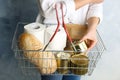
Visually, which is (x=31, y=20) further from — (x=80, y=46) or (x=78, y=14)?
(x=80, y=46)

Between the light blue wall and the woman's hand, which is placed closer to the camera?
the woman's hand

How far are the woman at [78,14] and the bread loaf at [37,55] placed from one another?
0.12 m

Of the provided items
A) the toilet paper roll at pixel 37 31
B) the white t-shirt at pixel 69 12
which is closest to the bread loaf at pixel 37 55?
the toilet paper roll at pixel 37 31

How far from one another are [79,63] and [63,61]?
0.06 m

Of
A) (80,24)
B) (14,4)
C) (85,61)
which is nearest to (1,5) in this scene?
(14,4)

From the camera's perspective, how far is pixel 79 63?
85cm

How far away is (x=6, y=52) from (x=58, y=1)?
0.60 meters

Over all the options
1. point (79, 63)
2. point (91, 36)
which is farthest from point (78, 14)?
point (79, 63)

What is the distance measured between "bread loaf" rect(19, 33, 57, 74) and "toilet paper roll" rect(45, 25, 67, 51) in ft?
0.13

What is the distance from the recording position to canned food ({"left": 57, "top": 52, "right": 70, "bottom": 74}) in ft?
2.70

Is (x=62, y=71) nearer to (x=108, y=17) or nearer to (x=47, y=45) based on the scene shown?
(x=47, y=45)

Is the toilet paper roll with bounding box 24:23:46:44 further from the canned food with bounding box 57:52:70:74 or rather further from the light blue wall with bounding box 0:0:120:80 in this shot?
the light blue wall with bounding box 0:0:120:80

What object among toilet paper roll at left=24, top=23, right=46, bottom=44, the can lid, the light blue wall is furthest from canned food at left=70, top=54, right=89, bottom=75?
the light blue wall

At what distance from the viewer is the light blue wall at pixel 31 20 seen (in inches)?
48.4
